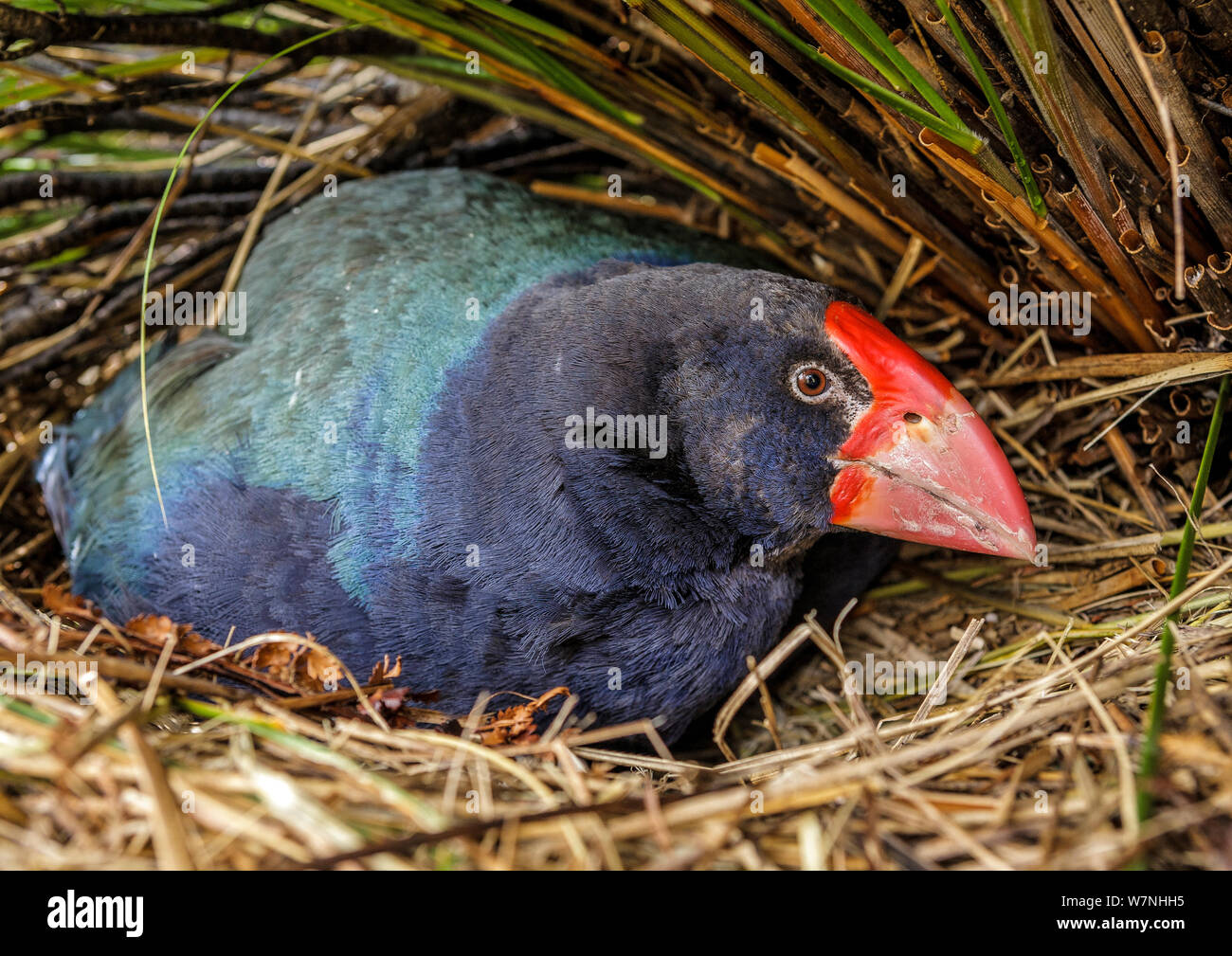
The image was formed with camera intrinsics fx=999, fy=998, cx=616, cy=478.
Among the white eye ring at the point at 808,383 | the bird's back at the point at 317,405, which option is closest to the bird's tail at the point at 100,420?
the bird's back at the point at 317,405

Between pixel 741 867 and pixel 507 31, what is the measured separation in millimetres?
2430

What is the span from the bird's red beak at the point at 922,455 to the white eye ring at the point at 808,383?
3.5 inches

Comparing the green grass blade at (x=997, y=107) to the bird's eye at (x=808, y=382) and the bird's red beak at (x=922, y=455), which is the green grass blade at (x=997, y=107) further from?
the bird's eye at (x=808, y=382)

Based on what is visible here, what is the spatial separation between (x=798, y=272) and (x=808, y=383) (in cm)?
118

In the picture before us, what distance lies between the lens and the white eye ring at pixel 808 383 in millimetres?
2566

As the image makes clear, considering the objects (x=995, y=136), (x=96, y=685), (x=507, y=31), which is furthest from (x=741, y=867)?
(x=507, y=31)

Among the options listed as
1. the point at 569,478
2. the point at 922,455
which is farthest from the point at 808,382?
the point at 569,478

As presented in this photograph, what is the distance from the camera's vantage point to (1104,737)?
1835mm

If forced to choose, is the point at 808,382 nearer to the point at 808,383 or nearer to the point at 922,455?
the point at 808,383

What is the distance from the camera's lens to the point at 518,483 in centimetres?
262

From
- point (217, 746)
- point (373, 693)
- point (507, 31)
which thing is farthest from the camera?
point (507, 31)

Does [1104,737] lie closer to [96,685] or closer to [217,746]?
[217,746]

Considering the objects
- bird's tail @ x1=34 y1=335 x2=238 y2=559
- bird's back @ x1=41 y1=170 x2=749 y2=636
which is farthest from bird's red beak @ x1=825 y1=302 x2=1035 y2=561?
bird's tail @ x1=34 y1=335 x2=238 y2=559

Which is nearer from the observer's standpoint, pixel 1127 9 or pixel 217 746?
pixel 217 746
